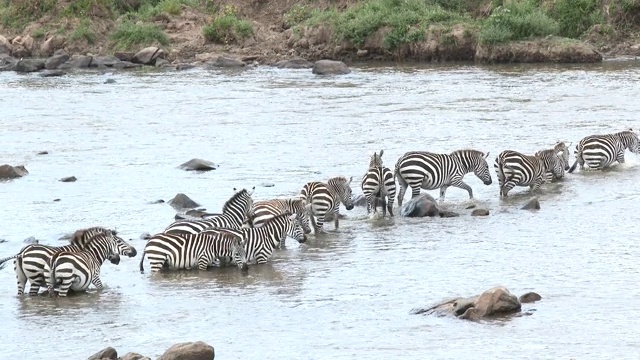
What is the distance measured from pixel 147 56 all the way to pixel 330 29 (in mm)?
7895

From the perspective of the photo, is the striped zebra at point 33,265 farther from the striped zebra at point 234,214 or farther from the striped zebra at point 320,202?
the striped zebra at point 320,202

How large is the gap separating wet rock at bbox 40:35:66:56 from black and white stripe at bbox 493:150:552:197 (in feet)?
122

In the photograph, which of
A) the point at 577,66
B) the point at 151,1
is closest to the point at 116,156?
the point at 577,66

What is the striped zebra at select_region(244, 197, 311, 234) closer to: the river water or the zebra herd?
the zebra herd

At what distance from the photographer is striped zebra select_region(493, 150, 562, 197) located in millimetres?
19062

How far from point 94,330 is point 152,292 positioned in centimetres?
154

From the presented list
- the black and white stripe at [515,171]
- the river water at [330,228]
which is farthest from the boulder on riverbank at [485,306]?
the black and white stripe at [515,171]

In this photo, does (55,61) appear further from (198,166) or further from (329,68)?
(198,166)

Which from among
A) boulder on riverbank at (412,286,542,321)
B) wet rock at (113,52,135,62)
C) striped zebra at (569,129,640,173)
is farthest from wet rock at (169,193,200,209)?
→ wet rock at (113,52,135,62)

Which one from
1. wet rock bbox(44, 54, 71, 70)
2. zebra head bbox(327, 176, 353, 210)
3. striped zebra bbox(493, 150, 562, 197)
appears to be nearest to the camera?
zebra head bbox(327, 176, 353, 210)

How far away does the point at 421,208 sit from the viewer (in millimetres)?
17812

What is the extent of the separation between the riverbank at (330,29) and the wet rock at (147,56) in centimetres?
64

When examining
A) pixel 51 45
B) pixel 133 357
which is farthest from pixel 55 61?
pixel 133 357

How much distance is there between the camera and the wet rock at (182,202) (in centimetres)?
1867
